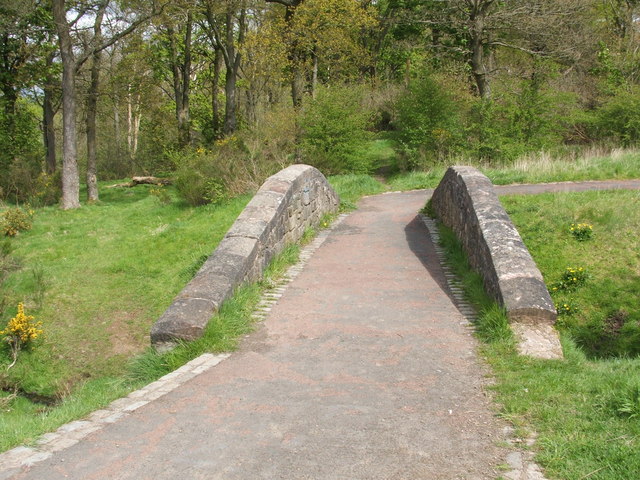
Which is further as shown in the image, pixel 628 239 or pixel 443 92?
pixel 443 92

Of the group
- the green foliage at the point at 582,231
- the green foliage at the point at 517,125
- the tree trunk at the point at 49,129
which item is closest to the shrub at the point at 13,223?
the tree trunk at the point at 49,129

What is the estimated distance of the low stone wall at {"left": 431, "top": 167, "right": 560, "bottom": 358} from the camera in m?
5.89

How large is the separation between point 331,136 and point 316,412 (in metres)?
14.0

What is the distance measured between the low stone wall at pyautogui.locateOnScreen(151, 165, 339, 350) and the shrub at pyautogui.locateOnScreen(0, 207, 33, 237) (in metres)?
7.97

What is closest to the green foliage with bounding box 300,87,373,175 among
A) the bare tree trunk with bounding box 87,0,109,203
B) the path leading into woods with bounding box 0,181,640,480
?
the bare tree trunk with bounding box 87,0,109,203

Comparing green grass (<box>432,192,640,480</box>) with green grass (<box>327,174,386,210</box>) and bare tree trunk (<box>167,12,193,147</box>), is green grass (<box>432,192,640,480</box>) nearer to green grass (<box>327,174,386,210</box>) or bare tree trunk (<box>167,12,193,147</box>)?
green grass (<box>327,174,386,210</box>)

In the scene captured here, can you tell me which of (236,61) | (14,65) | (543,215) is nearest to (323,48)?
(236,61)

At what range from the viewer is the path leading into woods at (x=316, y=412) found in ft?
12.2

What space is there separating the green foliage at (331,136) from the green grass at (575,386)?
8844mm

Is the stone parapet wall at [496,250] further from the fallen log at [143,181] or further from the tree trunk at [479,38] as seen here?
the fallen log at [143,181]

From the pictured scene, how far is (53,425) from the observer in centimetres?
433

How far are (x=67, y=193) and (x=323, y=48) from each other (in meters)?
11.7

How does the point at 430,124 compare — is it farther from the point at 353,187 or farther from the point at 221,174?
the point at 221,174

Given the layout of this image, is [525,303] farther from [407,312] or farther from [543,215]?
[543,215]
